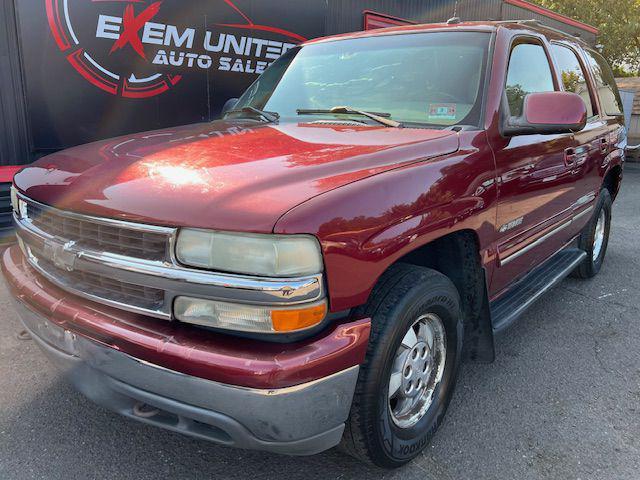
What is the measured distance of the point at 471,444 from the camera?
255cm

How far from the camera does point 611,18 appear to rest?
73.8ft

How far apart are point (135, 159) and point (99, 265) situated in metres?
0.50

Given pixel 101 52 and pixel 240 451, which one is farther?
pixel 101 52

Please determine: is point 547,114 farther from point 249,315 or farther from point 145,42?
point 145,42

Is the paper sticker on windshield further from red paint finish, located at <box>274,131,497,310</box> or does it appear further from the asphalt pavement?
the asphalt pavement

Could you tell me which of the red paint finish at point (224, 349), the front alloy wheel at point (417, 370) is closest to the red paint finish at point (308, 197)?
the red paint finish at point (224, 349)

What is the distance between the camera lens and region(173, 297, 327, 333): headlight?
175 centimetres

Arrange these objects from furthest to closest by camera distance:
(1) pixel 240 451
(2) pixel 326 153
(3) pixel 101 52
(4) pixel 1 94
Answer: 1. (3) pixel 101 52
2. (4) pixel 1 94
3. (1) pixel 240 451
4. (2) pixel 326 153

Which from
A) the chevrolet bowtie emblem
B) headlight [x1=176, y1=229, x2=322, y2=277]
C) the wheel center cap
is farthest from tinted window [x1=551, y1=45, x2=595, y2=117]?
the chevrolet bowtie emblem

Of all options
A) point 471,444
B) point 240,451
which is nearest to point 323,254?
point 240,451

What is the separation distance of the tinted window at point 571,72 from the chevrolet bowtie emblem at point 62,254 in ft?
10.4

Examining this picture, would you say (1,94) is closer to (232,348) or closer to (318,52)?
(318,52)

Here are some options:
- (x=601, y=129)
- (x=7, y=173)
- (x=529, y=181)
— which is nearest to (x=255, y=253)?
(x=529, y=181)

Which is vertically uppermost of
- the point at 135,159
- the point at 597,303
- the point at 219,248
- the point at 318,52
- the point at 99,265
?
the point at 318,52
